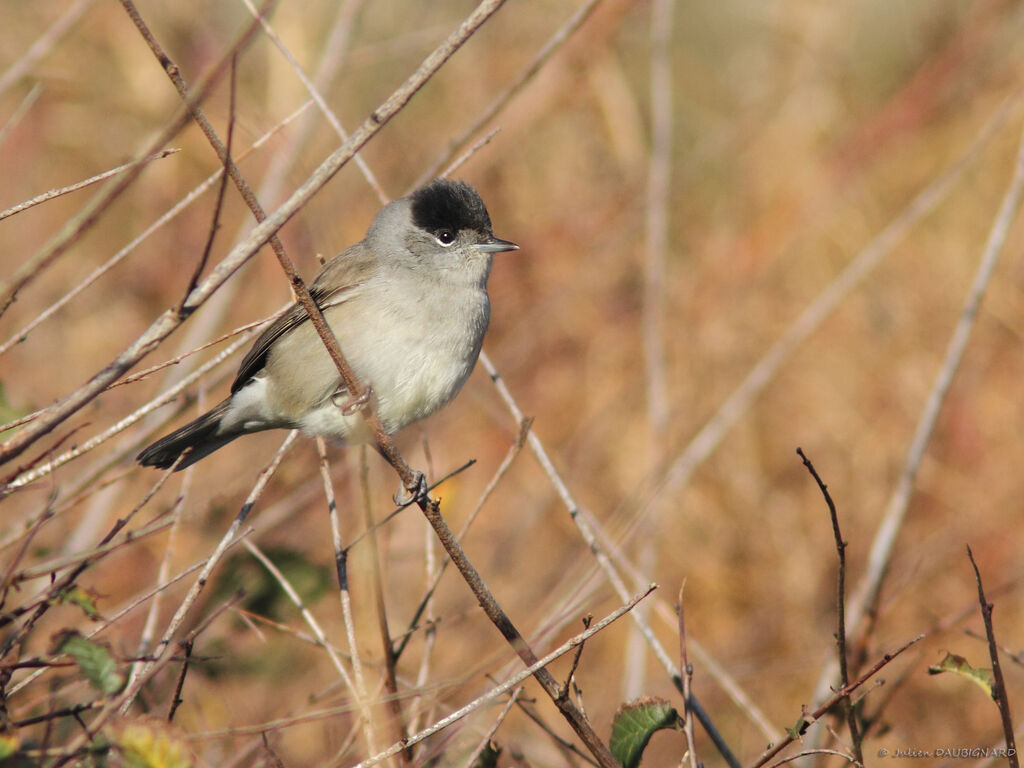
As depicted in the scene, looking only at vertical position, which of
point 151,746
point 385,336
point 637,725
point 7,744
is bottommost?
point 637,725

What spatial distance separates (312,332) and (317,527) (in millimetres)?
2061

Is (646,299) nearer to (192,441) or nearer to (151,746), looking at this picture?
(192,441)

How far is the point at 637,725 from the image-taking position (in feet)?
6.43

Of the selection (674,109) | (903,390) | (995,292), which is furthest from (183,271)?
(995,292)

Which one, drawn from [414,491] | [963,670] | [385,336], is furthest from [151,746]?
[385,336]

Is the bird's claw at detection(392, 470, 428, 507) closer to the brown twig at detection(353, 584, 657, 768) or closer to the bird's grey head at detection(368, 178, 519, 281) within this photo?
the brown twig at detection(353, 584, 657, 768)

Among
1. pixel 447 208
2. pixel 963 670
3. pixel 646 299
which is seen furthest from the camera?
pixel 646 299

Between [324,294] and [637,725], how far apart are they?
196 cm

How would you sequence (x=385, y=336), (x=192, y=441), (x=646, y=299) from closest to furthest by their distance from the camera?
(x=385, y=336) < (x=192, y=441) < (x=646, y=299)

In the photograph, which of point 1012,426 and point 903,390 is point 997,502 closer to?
point 1012,426

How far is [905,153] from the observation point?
6.21 metres

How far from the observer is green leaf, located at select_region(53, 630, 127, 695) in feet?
4.82

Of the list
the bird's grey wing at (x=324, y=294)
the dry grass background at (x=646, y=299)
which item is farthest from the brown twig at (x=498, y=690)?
the dry grass background at (x=646, y=299)

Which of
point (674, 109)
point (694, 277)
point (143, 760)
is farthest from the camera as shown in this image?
point (674, 109)
